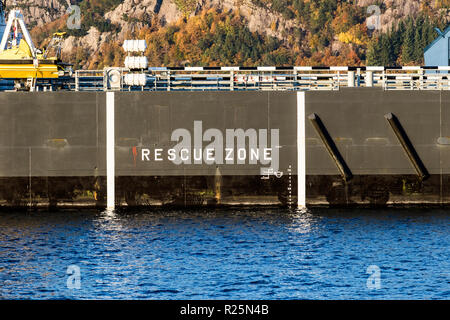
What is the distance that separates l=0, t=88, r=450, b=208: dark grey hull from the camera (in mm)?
41250

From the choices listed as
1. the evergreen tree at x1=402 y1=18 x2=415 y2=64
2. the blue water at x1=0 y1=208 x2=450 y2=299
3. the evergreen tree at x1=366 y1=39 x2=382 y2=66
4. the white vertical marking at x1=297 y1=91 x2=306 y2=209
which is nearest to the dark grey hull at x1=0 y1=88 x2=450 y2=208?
the white vertical marking at x1=297 y1=91 x2=306 y2=209

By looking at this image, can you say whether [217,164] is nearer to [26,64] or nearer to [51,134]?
[51,134]

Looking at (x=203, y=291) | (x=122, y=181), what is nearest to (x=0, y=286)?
(x=203, y=291)

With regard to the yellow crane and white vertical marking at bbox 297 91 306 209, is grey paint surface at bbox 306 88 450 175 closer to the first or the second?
white vertical marking at bbox 297 91 306 209

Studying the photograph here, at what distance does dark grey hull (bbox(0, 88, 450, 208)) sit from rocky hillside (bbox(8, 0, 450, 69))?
131 m

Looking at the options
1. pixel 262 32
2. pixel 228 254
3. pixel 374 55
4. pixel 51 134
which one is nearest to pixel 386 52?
pixel 374 55

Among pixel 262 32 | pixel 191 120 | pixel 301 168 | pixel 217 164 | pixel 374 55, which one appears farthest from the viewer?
pixel 262 32

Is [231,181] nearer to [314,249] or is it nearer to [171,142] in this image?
[171,142]

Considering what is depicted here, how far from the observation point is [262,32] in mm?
187375

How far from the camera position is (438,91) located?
4244 centimetres

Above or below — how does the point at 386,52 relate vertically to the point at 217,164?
above

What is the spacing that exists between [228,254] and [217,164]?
422 inches

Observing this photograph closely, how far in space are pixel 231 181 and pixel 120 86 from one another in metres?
8.11
